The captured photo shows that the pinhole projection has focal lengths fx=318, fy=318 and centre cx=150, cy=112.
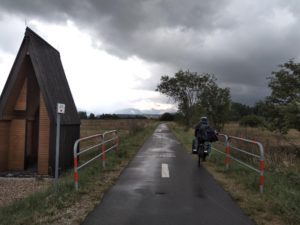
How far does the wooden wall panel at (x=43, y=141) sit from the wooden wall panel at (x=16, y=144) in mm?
1433

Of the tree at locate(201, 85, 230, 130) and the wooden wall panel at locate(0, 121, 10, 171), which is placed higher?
the tree at locate(201, 85, 230, 130)

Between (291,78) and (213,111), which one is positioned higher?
(291,78)

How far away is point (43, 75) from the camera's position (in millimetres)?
12625

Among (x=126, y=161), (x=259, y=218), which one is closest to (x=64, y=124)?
(x=126, y=161)

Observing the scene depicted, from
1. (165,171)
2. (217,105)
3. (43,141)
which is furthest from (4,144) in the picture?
(217,105)

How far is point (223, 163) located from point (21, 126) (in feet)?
28.2

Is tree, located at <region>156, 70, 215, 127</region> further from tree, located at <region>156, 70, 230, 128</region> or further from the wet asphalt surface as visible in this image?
the wet asphalt surface

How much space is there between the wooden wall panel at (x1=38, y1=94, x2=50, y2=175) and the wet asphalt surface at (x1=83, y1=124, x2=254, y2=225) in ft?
13.7

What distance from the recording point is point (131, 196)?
709cm

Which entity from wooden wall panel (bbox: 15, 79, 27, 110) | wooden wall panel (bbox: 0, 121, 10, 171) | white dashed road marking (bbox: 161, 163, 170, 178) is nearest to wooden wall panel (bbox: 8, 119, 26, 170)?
wooden wall panel (bbox: 0, 121, 10, 171)

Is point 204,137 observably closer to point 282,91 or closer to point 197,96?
point 282,91

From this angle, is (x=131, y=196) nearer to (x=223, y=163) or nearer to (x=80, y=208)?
(x=80, y=208)

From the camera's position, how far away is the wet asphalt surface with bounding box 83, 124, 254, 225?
17.7 ft

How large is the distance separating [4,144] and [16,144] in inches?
18.5
